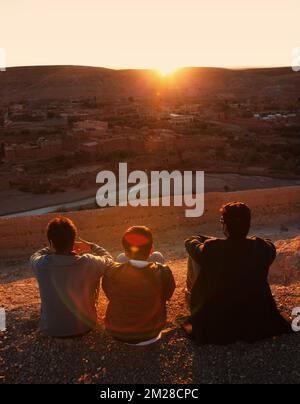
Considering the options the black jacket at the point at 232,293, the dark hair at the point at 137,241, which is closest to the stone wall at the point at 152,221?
the black jacket at the point at 232,293

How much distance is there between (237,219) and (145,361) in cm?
139

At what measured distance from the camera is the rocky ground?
408cm

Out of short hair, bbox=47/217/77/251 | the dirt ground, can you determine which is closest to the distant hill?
the dirt ground

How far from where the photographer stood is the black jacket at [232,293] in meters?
4.07

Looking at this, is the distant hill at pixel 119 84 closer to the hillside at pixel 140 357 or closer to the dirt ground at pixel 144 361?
the hillside at pixel 140 357

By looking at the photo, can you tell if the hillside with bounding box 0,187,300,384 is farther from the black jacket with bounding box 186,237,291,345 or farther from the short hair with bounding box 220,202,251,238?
the short hair with bounding box 220,202,251,238

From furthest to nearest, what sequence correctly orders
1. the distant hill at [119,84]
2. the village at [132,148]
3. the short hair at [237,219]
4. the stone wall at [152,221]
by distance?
the distant hill at [119,84], the village at [132,148], the stone wall at [152,221], the short hair at [237,219]

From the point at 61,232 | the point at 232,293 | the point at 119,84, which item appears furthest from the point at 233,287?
the point at 119,84

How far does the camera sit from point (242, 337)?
4.34m

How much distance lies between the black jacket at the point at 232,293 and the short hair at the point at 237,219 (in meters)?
0.07

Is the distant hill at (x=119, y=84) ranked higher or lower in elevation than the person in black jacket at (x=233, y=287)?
higher

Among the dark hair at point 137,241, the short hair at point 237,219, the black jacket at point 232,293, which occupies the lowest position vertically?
the black jacket at point 232,293
